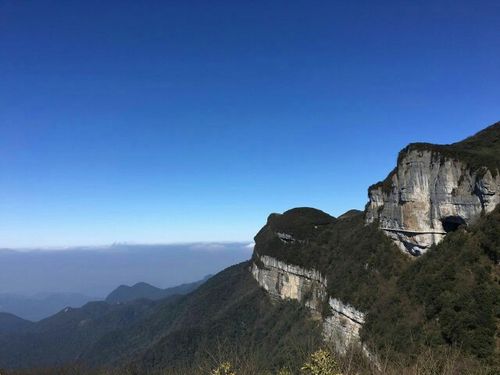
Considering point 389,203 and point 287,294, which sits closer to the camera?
point 389,203

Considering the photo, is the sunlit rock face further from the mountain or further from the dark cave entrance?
the dark cave entrance

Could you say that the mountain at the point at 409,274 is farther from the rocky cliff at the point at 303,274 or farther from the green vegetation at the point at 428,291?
the rocky cliff at the point at 303,274

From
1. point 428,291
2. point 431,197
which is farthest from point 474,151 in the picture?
point 428,291

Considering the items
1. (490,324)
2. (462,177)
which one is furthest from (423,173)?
(490,324)

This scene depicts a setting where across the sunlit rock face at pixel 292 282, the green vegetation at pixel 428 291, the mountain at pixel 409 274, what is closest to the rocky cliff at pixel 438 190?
the mountain at pixel 409 274

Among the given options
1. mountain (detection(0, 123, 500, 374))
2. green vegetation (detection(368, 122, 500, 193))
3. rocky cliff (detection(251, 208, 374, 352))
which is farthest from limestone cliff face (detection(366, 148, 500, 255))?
rocky cliff (detection(251, 208, 374, 352))

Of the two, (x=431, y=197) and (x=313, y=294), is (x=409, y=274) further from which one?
(x=313, y=294)

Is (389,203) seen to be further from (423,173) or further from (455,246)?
(455,246)
